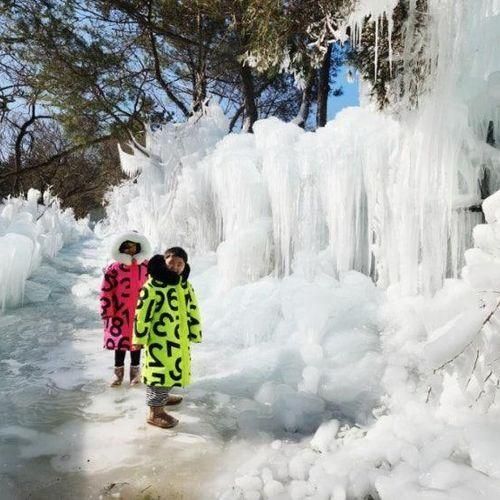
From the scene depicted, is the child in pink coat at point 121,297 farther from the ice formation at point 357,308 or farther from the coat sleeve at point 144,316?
the coat sleeve at point 144,316

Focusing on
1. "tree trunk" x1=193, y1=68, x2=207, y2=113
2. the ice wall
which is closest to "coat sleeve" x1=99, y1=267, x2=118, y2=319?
the ice wall

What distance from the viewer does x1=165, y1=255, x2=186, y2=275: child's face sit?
3.12m

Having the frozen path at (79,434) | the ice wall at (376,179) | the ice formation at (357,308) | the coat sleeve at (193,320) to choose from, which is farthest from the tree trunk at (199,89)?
the coat sleeve at (193,320)

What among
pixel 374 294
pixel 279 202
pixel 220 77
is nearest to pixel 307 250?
pixel 279 202

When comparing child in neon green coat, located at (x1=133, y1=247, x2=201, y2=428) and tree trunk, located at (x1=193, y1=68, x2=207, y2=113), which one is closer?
child in neon green coat, located at (x1=133, y1=247, x2=201, y2=428)

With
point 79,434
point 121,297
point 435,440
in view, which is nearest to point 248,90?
point 121,297

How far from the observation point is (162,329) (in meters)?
3.08

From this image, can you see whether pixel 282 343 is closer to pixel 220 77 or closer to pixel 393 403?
pixel 393 403

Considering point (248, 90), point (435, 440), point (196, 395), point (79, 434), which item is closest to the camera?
point (435, 440)

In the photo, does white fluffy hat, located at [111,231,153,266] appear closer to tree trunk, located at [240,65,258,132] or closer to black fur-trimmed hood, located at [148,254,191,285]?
black fur-trimmed hood, located at [148,254,191,285]

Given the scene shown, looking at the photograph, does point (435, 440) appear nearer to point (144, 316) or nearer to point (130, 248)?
point (144, 316)

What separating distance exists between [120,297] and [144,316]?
2.64ft

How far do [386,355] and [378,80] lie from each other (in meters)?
2.27

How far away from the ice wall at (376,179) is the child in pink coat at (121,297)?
7.76 ft
